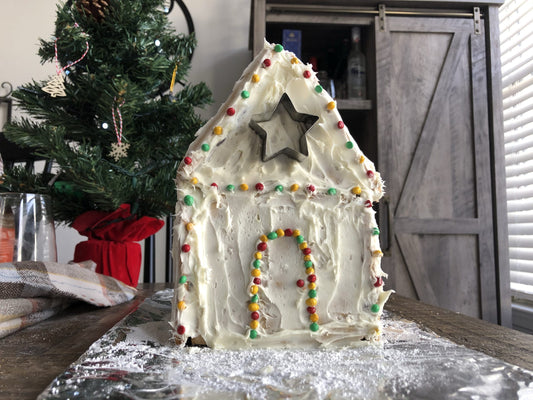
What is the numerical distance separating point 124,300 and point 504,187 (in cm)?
151

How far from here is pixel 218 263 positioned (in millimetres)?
666

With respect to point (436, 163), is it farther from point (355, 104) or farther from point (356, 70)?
point (356, 70)

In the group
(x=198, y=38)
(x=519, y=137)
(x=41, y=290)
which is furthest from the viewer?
(x=198, y=38)

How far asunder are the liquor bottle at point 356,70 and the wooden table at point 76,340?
1076 millimetres

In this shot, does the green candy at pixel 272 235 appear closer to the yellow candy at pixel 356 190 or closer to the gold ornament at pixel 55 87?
the yellow candy at pixel 356 190

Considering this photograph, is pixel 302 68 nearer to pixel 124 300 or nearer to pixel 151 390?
pixel 151 390

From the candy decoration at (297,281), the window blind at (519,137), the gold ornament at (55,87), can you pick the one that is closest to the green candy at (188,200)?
the candy decoration at (297,281)

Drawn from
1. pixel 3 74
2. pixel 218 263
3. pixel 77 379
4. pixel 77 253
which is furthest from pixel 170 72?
pixel 3 74

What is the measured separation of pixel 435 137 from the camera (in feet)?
5.67

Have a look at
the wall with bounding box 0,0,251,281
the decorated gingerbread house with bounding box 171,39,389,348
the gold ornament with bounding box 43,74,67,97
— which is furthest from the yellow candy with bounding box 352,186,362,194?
the wall with bounding box 0,0,251,281

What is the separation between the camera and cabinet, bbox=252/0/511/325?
5.52 feet

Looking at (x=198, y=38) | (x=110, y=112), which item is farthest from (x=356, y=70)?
(x=110, y=112)

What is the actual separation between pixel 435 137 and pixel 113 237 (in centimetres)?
131

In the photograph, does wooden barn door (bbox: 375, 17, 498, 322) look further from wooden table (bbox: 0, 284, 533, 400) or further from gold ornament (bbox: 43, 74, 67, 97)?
gold ornament (bbox: 43, 74, 67, 97)
